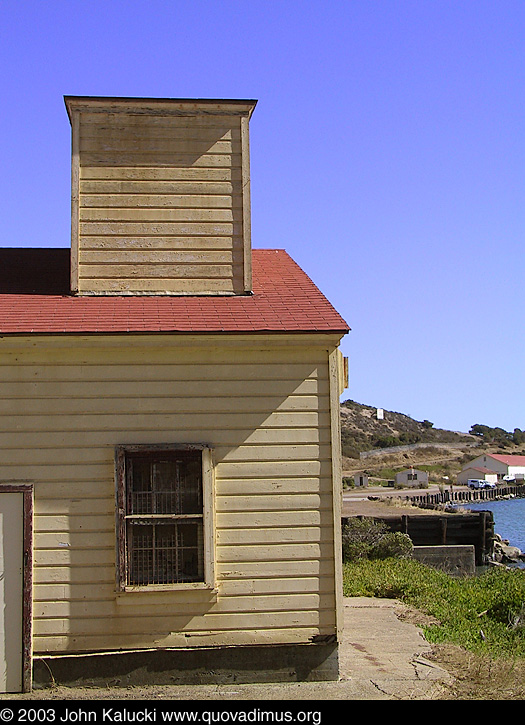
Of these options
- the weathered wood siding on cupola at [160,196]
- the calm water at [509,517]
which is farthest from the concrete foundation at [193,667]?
the calm water at [509,517]

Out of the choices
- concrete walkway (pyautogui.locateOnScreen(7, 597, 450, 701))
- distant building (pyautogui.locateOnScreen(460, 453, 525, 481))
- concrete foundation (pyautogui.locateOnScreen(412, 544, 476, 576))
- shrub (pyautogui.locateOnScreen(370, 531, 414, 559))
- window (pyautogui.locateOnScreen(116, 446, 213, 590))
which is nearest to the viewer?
concrete walkway (pyautogui.locateOnScreen(7, 597, 450, 701))

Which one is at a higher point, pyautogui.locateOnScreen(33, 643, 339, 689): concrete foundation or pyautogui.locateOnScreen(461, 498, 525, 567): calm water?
pyautogui.locateOnScreen(33, 643, 339, 689): concrete foundation

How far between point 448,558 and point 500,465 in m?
88.3

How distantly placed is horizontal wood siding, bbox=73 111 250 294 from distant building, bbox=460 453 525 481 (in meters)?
96.9

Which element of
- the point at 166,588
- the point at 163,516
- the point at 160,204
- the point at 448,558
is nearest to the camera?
the point at 166,588

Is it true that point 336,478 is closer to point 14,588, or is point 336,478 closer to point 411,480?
point 14,588

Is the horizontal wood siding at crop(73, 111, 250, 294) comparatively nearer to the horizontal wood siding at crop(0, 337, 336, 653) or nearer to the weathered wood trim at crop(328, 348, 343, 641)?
the horizontal wood siding at crop(0, 337, 336, 653)

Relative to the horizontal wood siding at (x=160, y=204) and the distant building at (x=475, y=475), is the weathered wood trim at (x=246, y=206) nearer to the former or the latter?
the horizontal wood siding at (x=160, y=204)

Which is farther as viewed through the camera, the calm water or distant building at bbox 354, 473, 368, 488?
distant building at bbox 354, 473, 368, 488

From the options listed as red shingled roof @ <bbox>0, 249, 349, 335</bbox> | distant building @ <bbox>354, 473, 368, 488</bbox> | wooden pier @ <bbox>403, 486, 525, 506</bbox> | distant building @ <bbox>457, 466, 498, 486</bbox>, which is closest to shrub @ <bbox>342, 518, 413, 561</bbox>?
red shingled roof @ <bbox>0, 249, 349, 335</bbox>

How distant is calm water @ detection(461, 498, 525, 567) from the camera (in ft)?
144

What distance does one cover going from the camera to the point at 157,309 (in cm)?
914

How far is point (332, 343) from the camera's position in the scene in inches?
346

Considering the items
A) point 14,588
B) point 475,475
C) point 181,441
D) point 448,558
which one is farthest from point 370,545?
point 475,475
